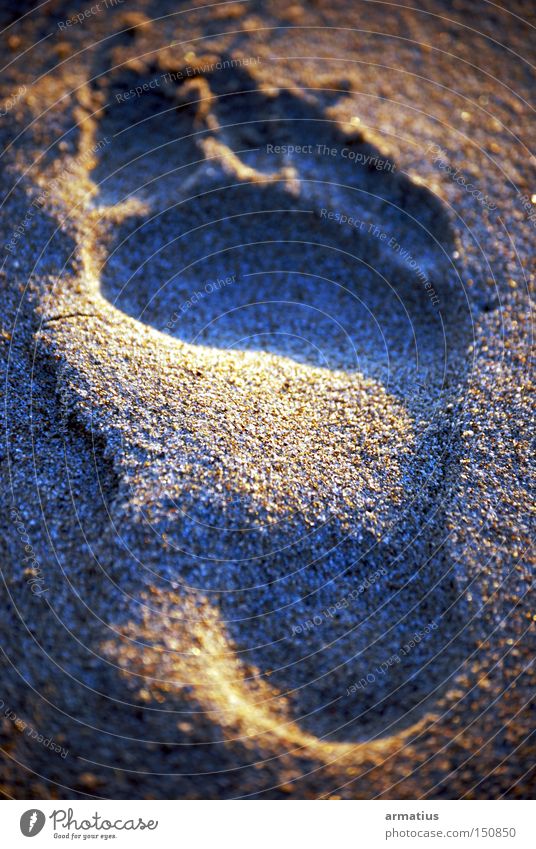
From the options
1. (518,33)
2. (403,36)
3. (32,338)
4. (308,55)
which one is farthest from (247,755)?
(518,33)

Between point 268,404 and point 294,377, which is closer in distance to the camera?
point 268,404

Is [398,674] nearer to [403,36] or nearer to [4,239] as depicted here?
[4,239]
